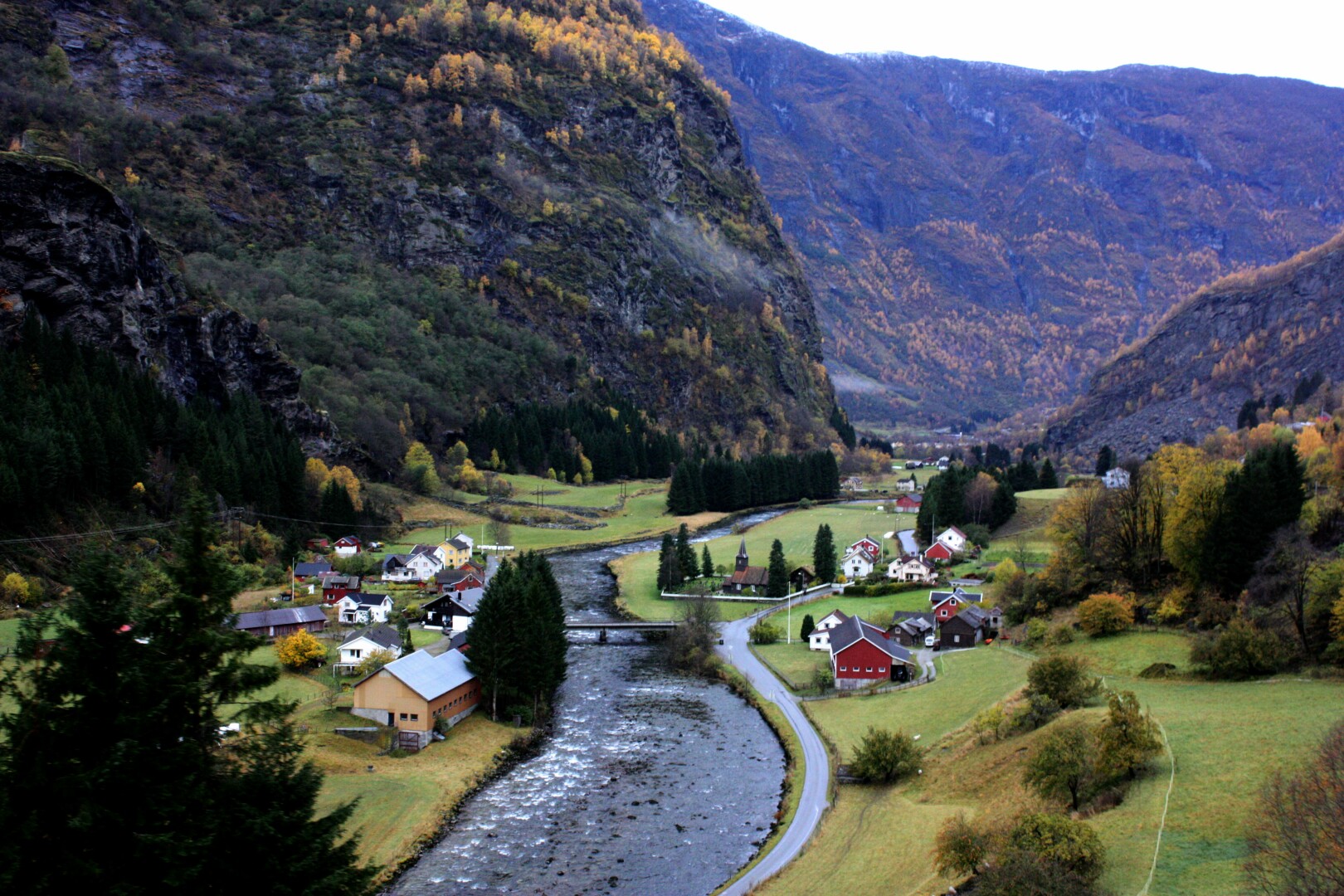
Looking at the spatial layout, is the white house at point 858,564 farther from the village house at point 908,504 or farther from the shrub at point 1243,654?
the village house at point 908,504

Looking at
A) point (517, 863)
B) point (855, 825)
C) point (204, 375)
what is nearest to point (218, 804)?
point (517, 863)

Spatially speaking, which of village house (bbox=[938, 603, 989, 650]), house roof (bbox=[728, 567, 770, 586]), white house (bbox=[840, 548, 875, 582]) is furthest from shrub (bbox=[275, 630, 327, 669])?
white house (bbox=[840, 548, 875, 582])

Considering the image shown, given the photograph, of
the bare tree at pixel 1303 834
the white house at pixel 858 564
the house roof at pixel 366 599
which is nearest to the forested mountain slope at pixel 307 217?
the house roof at pixel 366 599

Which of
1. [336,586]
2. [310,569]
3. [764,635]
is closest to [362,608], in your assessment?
[336,586]

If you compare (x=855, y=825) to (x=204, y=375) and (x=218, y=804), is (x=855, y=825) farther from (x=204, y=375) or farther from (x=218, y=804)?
(x=204, y=375)

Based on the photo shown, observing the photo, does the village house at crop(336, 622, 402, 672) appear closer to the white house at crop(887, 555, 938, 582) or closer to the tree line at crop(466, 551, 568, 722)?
the tree line at crop(466, 551, 568, 722)

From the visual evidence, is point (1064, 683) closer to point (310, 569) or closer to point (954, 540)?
point (954, 540)

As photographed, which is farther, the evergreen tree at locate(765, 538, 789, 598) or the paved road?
the evergreen tree at locate(765, 538, 789, 598)
